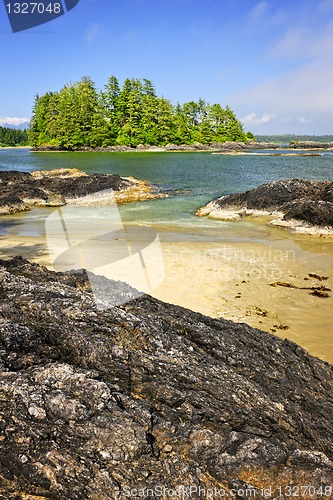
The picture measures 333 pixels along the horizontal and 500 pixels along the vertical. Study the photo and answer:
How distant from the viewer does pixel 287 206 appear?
1758 centimetres

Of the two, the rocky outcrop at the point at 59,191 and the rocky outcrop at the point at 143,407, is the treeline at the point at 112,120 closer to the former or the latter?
the rocky outcrop at the point at 59,191

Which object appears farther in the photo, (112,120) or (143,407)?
(112,120)

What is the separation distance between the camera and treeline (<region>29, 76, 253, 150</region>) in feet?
320

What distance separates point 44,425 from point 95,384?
0.40 metres

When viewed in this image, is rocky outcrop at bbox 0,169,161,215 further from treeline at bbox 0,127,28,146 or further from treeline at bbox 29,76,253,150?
treeline at bbox 0,127,28,146

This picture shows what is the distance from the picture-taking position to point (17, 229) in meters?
15.2

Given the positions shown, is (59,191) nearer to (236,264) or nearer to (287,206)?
(287,206)

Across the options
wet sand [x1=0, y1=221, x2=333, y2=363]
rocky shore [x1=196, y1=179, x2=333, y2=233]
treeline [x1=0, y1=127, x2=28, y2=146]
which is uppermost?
treeline [x1=0, y1=127, x2=28, y2=146]

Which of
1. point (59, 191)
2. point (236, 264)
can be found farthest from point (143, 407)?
point (59, 191)

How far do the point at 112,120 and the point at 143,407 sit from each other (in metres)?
109

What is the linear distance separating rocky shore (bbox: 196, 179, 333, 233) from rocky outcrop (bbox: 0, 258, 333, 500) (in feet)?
39.1

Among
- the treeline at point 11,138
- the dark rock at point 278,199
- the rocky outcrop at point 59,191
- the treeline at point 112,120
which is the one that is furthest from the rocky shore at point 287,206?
the treeline at point 11,138

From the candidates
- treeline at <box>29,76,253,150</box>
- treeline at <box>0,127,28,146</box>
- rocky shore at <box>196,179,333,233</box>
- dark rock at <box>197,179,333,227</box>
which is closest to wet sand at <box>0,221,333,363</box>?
rocky shore at <box>196,179,333,233</box>

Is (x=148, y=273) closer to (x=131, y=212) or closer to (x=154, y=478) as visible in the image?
(x=154, y=478)
